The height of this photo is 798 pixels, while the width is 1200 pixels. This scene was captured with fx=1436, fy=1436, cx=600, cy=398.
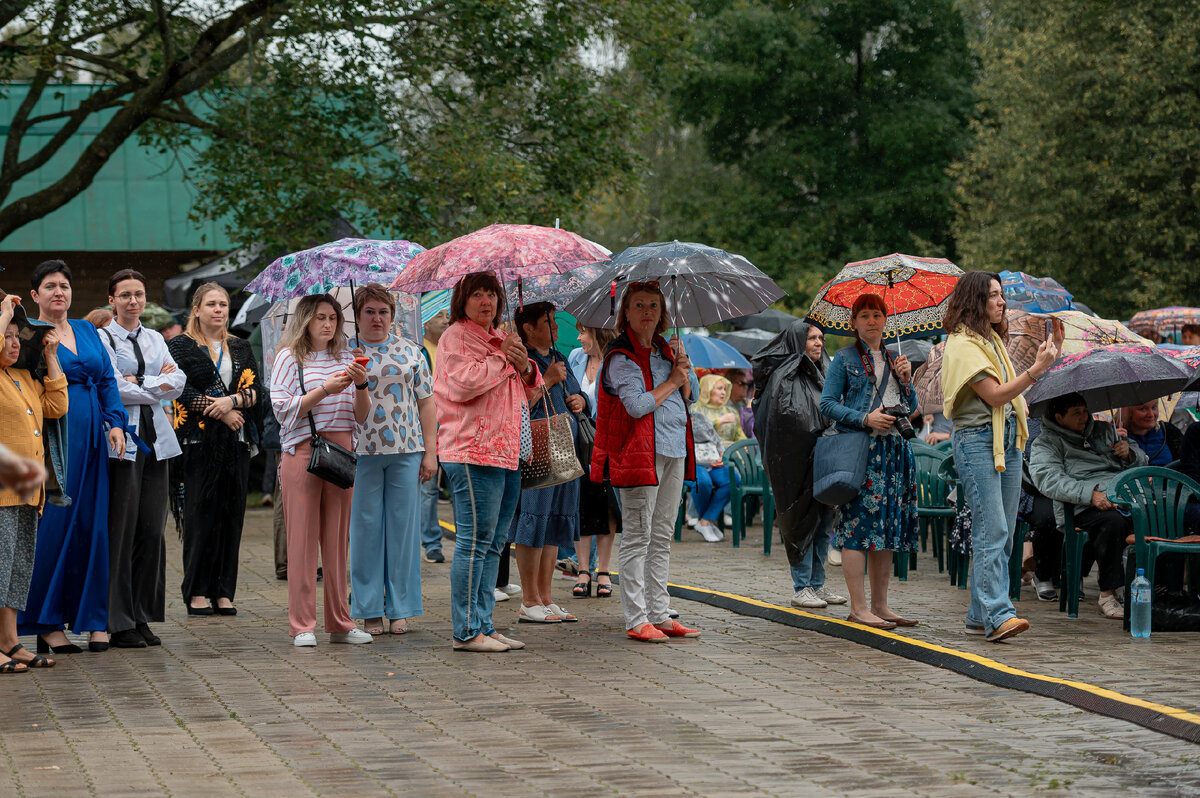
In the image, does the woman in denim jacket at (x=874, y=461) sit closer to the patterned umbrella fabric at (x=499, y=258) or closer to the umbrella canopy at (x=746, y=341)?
the patterned umbrella fabric at (x=499, y=258)

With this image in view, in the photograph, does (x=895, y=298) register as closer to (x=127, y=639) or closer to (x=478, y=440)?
(x=478, y=440)

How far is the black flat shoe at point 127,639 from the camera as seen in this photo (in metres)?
8.15

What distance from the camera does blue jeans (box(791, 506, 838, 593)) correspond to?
9477 millimetres

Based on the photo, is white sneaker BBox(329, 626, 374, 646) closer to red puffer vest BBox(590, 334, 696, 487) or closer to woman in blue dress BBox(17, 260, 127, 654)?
woman in blue dress BBox(17, 260, 127, 654)

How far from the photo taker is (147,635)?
8.25m

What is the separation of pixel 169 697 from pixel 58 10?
38.9 feet

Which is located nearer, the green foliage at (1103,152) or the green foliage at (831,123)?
the green foliage at (1103,152)

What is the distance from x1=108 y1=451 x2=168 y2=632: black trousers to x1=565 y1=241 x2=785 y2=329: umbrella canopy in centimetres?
269

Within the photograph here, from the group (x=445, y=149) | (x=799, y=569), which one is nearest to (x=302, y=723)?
(x=799, y=569)

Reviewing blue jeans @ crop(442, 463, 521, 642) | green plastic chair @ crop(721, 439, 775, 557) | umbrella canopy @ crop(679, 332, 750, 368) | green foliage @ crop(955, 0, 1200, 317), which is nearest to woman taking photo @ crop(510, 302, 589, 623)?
blue jeans @ crop(442, 463, 521, 642)

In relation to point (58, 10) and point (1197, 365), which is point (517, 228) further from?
point (58, 10)

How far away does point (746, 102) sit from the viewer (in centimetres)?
3822

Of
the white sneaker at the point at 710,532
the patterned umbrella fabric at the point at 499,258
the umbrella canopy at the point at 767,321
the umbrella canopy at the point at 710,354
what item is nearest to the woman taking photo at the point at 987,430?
the patterned umbrella fabric at the point at 499,258

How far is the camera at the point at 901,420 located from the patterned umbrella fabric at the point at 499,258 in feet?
6.42
